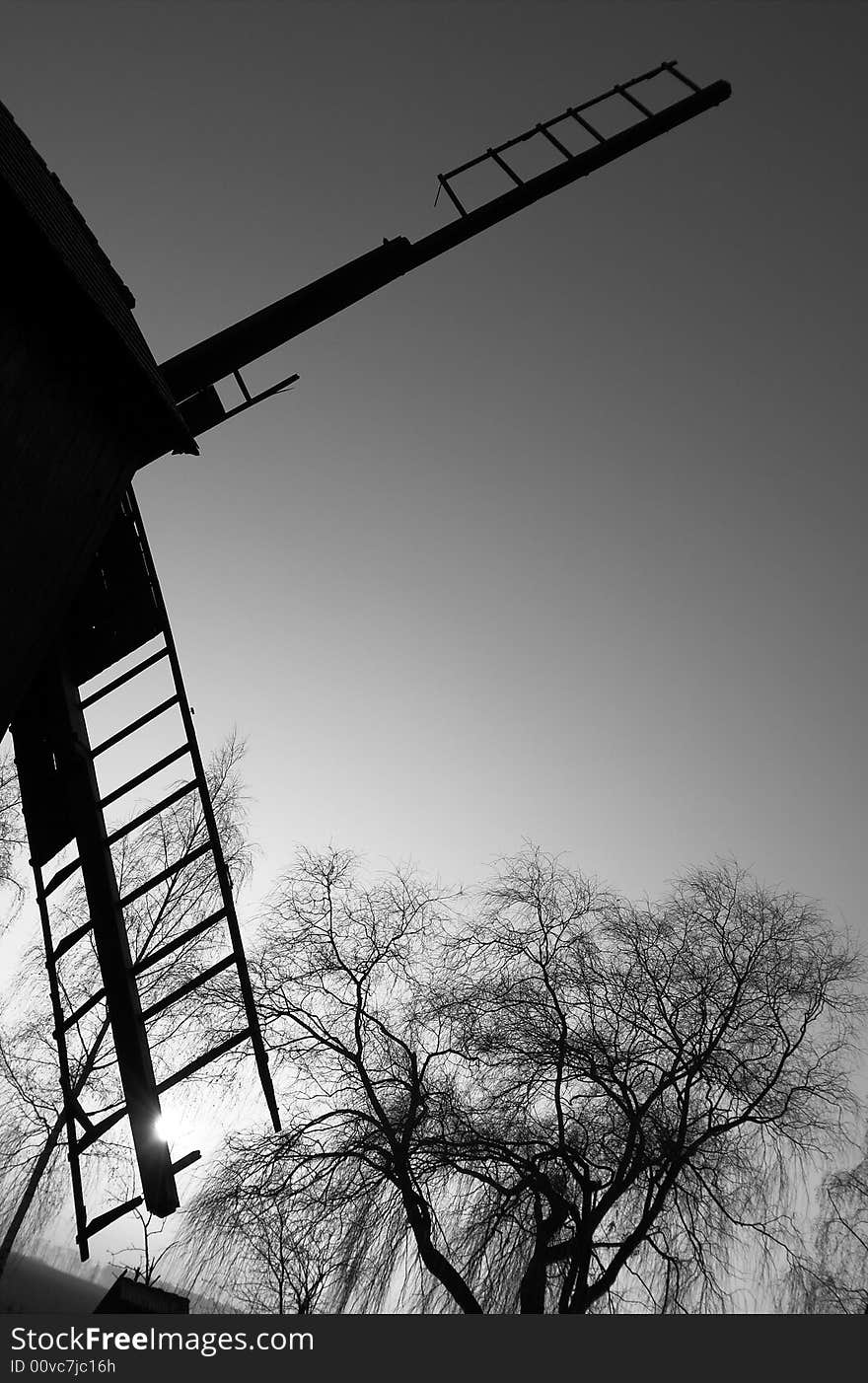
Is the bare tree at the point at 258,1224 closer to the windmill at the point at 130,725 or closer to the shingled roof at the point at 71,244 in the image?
the windmill at the point at 130,725

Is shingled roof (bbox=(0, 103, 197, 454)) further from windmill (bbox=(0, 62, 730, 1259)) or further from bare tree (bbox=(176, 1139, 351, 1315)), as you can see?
bare tree (bbox=(176, 1139, 351, 1315))

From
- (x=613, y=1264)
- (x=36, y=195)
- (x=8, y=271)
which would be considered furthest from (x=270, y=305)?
(x=613, y=1264)

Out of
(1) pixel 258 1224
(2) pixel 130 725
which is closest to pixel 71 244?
(2) pixel 130 725

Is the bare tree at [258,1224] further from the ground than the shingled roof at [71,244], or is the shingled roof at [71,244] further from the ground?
the shingled roof at [71,244]

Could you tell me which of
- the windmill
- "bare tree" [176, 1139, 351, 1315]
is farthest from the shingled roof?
"bare tree" [176, 1139, 351, 1315]

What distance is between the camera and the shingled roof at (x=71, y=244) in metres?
5.15

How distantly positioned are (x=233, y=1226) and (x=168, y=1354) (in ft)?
14.1

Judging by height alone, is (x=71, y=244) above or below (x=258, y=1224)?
above

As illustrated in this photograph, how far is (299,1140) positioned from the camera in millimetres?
10008

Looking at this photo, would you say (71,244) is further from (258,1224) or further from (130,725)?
(258,1224)

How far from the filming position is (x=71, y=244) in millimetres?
6215

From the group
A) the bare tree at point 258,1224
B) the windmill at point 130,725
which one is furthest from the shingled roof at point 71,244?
the bare tree at point 258,1224

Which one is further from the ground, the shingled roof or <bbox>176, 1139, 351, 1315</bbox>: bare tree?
the shingled roof

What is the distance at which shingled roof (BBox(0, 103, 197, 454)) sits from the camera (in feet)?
16.9
